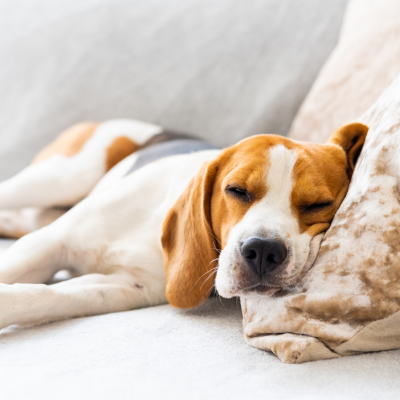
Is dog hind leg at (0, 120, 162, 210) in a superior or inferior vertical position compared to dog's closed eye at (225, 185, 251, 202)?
inferior

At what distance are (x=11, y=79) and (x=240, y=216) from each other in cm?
269

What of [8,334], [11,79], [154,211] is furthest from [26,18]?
[8,334]

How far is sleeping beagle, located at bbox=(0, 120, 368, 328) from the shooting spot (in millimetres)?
1481

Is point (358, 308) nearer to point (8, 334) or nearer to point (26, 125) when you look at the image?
point (8, 334)

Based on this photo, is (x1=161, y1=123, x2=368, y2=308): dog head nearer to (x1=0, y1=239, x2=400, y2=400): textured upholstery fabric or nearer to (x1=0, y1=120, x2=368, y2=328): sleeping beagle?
(x1=0, y1=120, x2=368, y2=328): sleeping beagle

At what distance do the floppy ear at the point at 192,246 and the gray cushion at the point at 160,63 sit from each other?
133cm

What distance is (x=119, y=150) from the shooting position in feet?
10.2

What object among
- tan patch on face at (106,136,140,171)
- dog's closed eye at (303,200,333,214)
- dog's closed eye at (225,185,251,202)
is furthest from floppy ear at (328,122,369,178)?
tan patch on face at (106,136,140,171)

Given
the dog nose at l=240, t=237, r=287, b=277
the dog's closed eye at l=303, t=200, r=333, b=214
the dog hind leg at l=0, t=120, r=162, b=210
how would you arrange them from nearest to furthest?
the dog nose at l=240, t=237, r=287, b=277 < the dog's closed eye at l=303, t=200, r=333, b=214 < the dog hind leg at l=0, t=120, r=162, b=210

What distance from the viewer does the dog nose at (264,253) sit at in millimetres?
1406

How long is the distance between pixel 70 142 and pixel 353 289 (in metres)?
2.35

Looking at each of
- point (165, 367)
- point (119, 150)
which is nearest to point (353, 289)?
point (165, 367)

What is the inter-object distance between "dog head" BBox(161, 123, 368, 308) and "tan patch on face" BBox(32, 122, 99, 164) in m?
1.42

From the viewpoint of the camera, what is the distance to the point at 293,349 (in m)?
1.26
